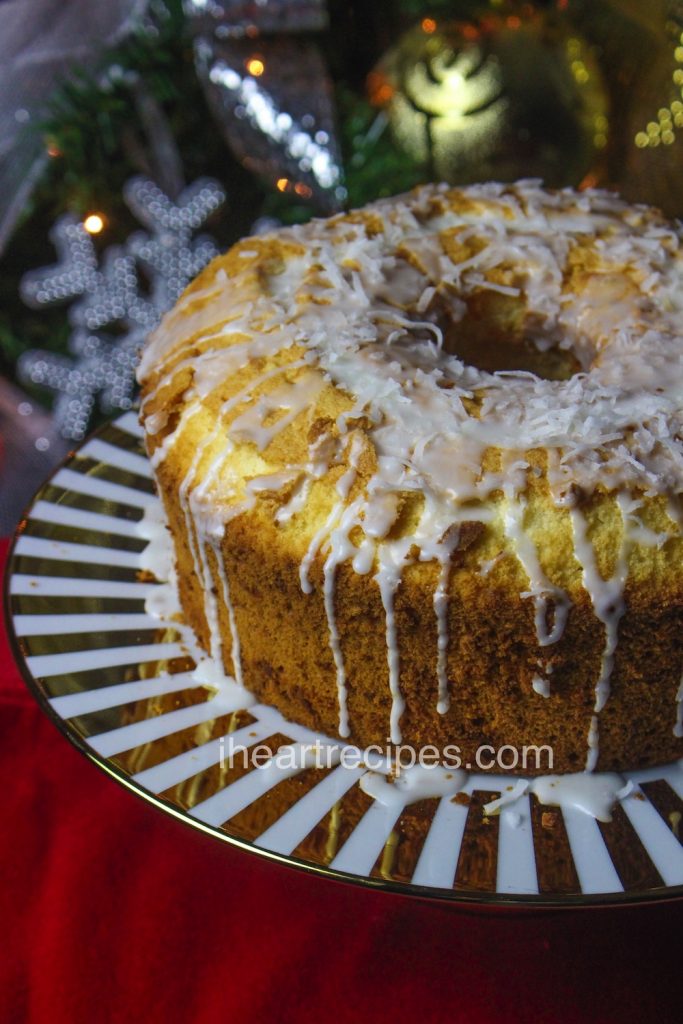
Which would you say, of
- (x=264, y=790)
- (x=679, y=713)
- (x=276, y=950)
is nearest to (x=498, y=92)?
(x=679, y=713)

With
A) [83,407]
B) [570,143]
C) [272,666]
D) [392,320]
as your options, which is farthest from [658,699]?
[83,407]

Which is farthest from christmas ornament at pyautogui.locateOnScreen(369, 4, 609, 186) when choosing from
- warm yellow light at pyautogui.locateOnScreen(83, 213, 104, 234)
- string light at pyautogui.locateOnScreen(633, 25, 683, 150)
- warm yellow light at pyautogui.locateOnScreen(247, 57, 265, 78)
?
warm yellow light at pyautogui.locateOnScreen(83, 213, 104, 234)

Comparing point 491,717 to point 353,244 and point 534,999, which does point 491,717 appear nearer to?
point 534,999

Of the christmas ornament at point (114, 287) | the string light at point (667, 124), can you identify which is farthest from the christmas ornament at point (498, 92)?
the christmas ornament at point (114, 287)

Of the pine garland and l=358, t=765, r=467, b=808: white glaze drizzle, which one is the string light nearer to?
the pine garland

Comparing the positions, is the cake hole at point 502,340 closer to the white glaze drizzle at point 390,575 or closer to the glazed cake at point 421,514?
the glazed cake at point 421,514

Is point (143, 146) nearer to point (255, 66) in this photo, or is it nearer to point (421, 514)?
point (255, 66)
